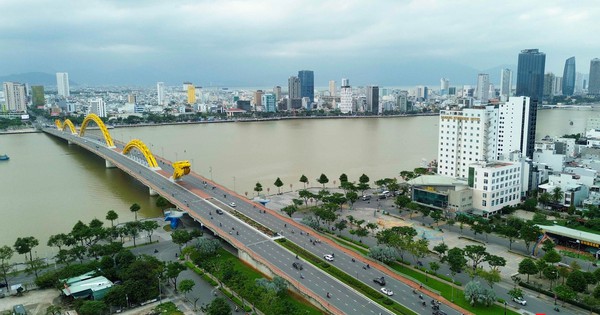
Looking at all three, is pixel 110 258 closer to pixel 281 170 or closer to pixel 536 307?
pixel 536 307

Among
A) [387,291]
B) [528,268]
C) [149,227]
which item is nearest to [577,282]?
[528,268]

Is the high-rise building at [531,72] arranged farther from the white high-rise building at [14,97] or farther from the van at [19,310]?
the van at [19,310]

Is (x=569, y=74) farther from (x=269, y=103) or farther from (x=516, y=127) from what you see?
(x=516, y=127)

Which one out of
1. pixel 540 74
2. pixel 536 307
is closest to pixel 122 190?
pixel 536 307

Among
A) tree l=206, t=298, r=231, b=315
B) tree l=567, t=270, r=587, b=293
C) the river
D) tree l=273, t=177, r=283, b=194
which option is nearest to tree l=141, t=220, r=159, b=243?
the river

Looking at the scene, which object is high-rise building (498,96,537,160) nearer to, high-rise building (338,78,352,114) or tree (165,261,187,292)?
tree (165,261,187,292)

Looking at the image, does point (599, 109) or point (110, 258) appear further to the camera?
point (599, 109)

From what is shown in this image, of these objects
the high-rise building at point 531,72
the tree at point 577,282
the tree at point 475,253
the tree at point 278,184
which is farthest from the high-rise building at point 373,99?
the tree at point 577,282
